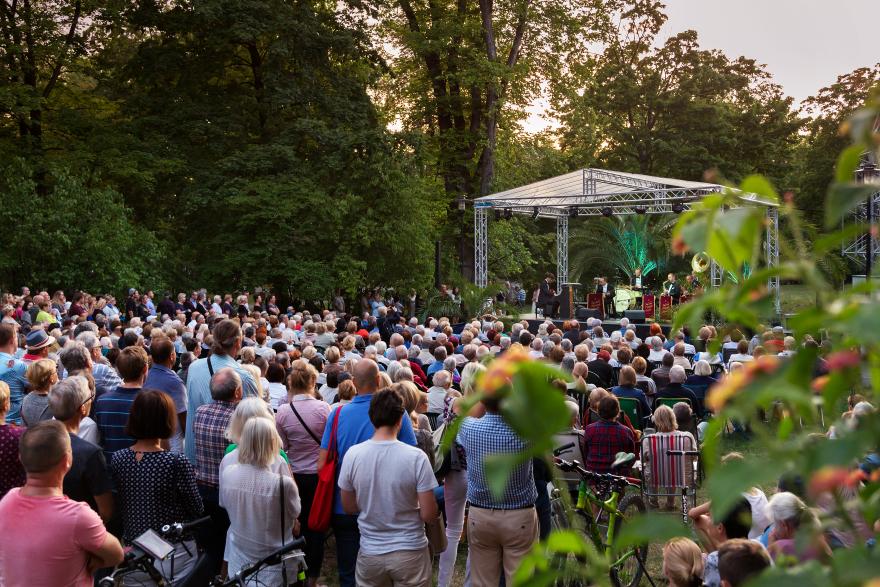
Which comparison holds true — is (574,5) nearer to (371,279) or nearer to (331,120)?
(331,120)

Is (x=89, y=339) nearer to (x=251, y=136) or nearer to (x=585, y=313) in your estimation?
(x=585, y=313)

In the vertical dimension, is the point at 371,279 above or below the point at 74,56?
below

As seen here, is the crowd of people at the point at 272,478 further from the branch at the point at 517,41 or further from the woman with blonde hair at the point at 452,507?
the branch at the point at 517,41

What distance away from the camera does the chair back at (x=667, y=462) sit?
21.4 ft

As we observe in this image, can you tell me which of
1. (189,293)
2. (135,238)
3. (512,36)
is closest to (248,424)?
(135,238)

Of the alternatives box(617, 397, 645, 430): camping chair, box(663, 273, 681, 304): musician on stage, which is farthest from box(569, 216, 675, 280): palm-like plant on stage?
box(617, 397, 645, 430): camping chair

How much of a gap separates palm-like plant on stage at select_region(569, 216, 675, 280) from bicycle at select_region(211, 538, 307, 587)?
2909 centimetres

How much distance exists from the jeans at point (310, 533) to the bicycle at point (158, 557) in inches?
45.5

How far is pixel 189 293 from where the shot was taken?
2338 centimetres

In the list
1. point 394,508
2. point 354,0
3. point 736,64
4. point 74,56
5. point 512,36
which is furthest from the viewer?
point 736,64

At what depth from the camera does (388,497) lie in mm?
4320

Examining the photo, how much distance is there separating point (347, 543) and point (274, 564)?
0.96m

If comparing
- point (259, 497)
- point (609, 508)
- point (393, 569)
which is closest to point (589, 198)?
point (609, 508)

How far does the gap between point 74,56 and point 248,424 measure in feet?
71.0
